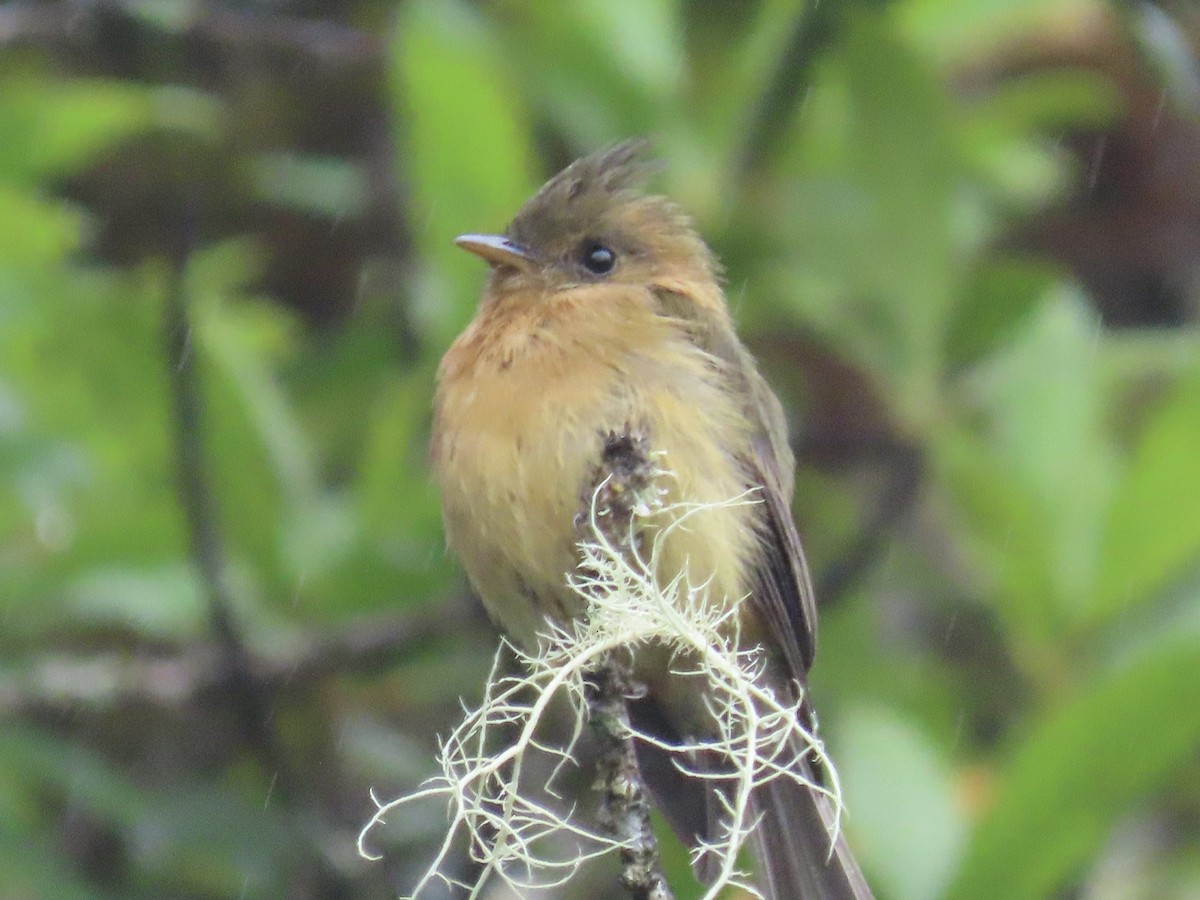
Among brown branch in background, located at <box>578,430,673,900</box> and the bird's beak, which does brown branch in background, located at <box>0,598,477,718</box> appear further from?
brown branch in background, located at <box>578,430,673,900</box>

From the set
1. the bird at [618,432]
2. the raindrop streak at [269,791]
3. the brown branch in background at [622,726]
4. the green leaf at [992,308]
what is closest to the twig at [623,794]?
the brown branch in background at [622,726]

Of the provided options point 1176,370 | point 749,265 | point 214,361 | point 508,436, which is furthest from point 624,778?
point 1176,370

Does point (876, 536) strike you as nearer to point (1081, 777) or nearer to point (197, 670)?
point (1081, 777)

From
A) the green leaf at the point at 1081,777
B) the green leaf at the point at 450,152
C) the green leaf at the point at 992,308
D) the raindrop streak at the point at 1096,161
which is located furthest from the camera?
the raindrop streak at the point at 1096,161

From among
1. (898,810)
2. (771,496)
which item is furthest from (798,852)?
(771,496)

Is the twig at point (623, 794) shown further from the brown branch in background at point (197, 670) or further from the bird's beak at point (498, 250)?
the brown branch in background at point (197, 670)

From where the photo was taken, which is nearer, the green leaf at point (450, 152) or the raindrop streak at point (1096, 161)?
the green leaf at point (450, 152)

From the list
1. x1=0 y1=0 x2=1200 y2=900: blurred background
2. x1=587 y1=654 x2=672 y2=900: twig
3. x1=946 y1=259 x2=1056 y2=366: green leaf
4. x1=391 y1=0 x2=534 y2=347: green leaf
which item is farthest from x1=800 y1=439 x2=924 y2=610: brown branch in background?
x1=587 y1=654 x2=672 y2=900: twig

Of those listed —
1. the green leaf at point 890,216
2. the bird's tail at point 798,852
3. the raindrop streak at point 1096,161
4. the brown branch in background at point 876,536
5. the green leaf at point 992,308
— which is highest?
the green leaf at point 890,216
